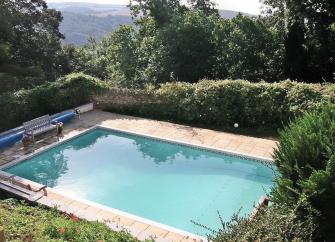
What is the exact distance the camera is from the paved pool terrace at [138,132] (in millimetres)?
10000

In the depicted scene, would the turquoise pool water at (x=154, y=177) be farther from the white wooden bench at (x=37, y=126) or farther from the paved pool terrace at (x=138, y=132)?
the white wooden bench at (x=37, y=126)

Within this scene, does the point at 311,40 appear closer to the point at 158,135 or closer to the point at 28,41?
the point at 158,135

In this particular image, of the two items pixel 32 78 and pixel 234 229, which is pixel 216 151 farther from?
pixel 32 78

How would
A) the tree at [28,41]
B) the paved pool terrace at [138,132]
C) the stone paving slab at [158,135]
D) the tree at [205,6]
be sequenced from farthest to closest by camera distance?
the tree at [205,6]
the tree at [28,41]
the stone paving slab at [158,135]
the paved pool terrace at [138,132]

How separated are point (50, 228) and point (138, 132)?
8.85m

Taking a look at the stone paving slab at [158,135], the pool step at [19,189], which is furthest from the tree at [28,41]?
the pool step at [19,189]

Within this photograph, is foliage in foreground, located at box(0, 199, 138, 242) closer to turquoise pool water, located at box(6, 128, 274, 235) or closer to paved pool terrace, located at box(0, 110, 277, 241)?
paved pool terrace, located at box(0, 110, 277, 241)

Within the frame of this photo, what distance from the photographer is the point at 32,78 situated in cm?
2186

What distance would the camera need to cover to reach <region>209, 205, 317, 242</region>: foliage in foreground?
688cm

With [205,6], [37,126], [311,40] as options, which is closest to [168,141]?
[37,126]

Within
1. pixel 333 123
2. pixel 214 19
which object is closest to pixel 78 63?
pixel 214 19

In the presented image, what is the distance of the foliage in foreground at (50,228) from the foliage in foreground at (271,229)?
2.70 metres

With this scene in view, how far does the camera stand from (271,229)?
22.9ft

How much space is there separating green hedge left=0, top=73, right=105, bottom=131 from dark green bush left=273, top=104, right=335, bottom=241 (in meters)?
12.9
